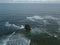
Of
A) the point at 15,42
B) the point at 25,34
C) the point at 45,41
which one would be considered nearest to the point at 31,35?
the point at 25,34

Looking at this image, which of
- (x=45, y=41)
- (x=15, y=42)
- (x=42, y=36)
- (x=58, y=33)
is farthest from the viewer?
(x=58, y=33)

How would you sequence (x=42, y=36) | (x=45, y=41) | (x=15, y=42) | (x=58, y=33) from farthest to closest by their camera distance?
(x=58, y=33)
(x=42, y=36)
(x=45, y=41)
(x=15, y=42)

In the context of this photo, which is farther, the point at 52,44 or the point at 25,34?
the point at 25,34

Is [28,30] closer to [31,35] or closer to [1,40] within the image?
[31,35]

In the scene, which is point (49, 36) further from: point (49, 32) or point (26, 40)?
point (26, 40)

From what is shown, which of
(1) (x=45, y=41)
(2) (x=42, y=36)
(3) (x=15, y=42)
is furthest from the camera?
Answer: (2) (x=42, y=36)

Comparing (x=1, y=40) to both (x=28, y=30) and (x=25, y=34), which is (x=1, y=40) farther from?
(x=28, y=30)

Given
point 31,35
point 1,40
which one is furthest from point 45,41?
A: point 1,40

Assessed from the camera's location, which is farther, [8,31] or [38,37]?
[8,31]
